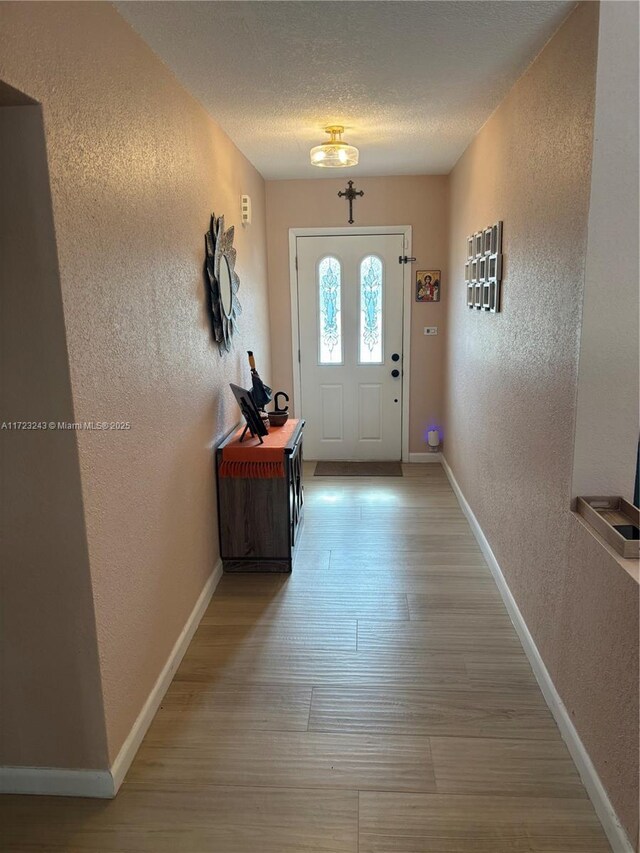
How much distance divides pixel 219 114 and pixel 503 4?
160 cm

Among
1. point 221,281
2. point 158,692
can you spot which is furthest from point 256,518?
point 221,281

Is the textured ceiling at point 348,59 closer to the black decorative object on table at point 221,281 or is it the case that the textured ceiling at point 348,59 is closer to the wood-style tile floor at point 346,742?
the black decorative object on table at point 221,281

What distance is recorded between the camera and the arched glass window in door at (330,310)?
506cm

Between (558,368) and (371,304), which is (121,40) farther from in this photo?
(371,304)

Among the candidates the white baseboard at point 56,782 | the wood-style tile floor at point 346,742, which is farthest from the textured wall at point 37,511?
the wood-style tile floor at point 346,742

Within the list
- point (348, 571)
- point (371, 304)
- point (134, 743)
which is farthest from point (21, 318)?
point (371, 304)

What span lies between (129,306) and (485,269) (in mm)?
2107

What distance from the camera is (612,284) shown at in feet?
6.12

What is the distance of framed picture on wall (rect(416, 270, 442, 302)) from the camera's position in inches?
196

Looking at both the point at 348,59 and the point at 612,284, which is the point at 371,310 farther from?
the point at 612,284

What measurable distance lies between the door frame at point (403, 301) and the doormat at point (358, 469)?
255 millimetres

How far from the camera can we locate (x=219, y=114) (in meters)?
3.01

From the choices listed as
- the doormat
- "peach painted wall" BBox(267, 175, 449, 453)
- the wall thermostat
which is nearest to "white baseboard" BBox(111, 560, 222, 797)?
the doormat

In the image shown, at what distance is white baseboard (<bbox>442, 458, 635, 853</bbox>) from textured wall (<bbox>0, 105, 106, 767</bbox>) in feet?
5.00
